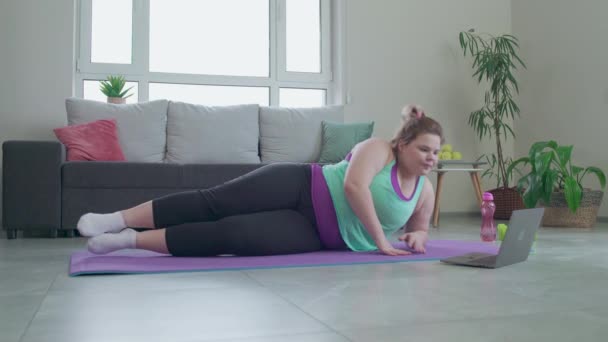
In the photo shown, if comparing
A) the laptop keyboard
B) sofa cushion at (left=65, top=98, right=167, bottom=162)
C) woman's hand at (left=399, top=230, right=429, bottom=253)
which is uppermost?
sofa cushion at (left=65, top=98, right=167, bottom=162)

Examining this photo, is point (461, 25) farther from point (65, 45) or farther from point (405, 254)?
point (405, 254)

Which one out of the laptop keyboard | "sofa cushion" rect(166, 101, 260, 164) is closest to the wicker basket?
"sofa cushion" rect(166, 101, 260, 164)

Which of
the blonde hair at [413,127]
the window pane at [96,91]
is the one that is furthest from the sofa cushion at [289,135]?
the blonde hair at [413,127]

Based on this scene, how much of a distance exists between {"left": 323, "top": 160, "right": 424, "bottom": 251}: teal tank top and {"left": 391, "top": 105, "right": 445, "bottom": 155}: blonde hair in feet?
0.32

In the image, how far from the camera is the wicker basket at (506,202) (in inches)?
196

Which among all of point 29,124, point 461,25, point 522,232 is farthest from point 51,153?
point 461,25

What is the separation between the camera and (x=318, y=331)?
1.08m

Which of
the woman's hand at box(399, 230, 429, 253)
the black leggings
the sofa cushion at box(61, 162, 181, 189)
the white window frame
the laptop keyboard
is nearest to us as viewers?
the laptop keyboard

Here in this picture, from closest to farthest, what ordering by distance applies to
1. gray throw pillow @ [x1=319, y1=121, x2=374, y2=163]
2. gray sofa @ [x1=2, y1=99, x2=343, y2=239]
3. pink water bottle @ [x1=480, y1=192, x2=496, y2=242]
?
pink water bottle @ [x1=480, y1=192, x2=496, y2=242] → gray sofa @ [x1=2, y1=99, x2=343, y2=239] → gray throw pillow @ [x1=319, y1=121, x2=374, y2=163]

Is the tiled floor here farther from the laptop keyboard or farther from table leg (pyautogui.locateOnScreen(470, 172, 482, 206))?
table leg (pyautogui.locateOnScreen(470, 172, 482, 206))

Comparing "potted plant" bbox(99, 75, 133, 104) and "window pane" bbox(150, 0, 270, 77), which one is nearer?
"potted plant" bbox(99, 75, 133, 104)

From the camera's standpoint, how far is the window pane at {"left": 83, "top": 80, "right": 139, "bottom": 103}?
15.5ft

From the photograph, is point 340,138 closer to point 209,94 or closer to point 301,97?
point 301,97

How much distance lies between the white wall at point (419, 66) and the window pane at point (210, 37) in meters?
0.82
